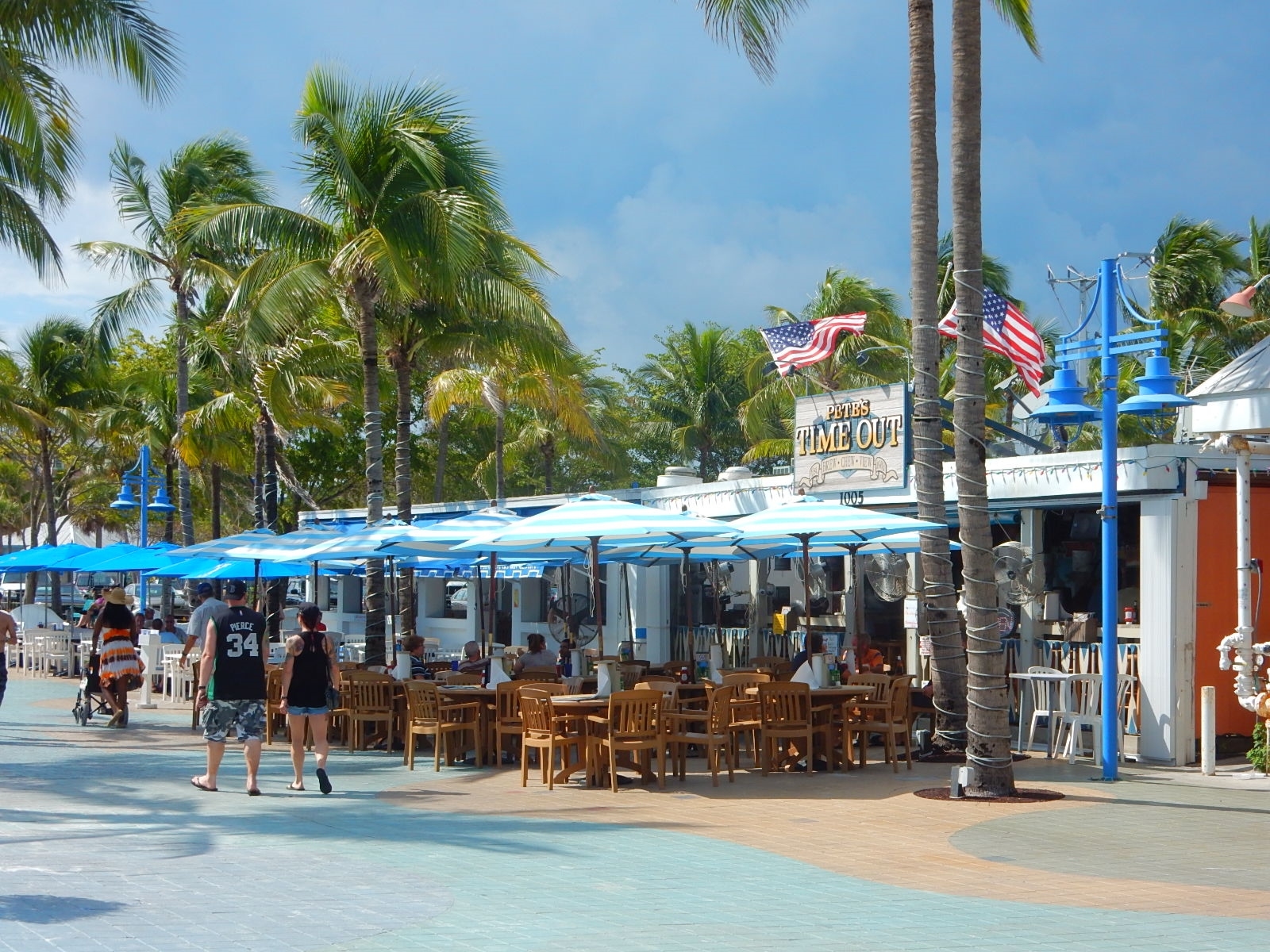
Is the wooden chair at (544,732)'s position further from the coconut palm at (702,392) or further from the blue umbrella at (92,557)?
the coconut palm at (702,392)

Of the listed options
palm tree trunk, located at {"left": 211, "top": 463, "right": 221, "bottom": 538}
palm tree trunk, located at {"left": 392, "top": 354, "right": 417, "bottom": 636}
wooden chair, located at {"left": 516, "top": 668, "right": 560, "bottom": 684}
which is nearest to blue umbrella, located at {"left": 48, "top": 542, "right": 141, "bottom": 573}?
palm tree trunk, located at {"left": 392, "top": 354, "right": 417, "bottom": 636}

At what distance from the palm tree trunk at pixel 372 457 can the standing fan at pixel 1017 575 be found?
313 inches

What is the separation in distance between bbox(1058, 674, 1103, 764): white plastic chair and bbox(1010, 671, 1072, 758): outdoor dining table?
0.11m

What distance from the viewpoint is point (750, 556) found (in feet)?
58.3

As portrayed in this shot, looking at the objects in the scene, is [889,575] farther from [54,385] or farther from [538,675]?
[54,385]

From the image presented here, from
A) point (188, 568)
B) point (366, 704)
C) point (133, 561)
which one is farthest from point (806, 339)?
point (133, 561)

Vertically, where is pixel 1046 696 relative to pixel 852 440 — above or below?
below

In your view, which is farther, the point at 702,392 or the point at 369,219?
the point at 702,392

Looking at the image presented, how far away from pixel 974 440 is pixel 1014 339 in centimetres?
533

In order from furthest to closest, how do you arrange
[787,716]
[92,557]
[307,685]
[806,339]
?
[92,557] < [806,339] < [787,716] < [307,685]

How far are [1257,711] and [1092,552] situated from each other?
4.56m

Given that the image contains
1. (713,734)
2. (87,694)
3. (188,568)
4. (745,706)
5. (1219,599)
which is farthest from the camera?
(188,568)

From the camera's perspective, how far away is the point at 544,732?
12.4 metres

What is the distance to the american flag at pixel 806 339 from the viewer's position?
59.8ft
